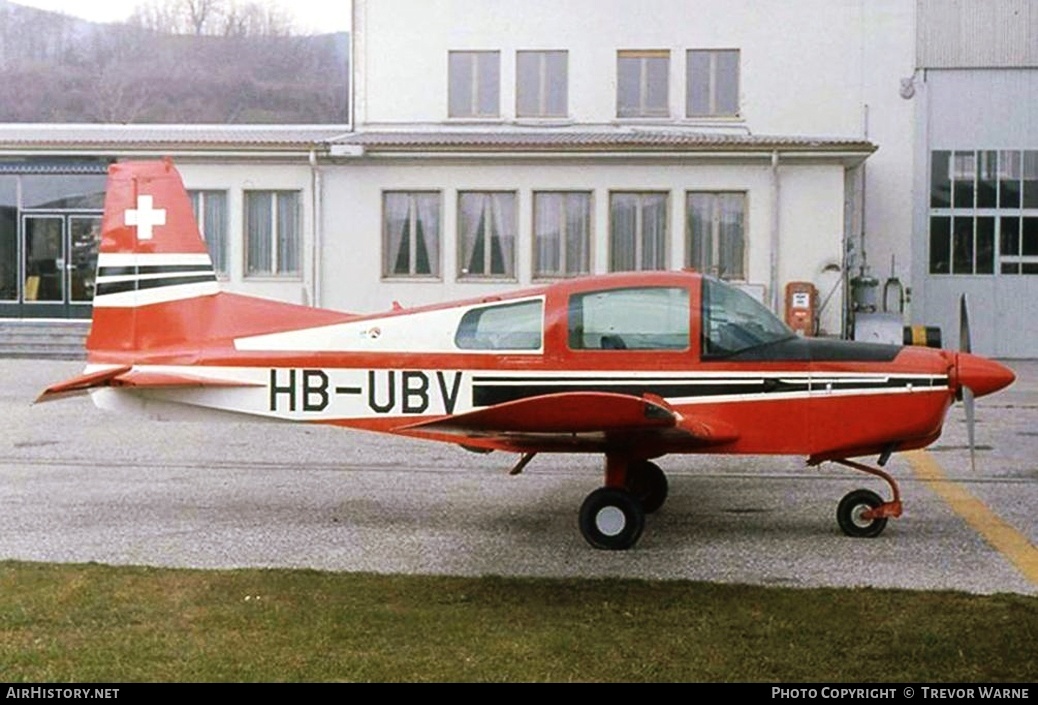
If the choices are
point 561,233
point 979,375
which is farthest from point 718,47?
point 979,375

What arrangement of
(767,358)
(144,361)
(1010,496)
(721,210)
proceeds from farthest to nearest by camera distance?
(721,210) → (1010,496) → (144,361) → (767,358)

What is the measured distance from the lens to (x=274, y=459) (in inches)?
535

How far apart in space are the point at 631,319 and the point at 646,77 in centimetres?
2085

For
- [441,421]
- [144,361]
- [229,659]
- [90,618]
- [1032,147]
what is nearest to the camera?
[229,659]

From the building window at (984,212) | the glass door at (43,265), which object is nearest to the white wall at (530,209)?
the building window at (984,212)

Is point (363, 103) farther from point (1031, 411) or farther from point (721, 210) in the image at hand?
point (1031, 411)

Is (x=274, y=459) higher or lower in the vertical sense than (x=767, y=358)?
lower

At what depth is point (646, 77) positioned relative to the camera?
29.7m

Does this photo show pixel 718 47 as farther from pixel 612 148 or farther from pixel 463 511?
pixel 463 511

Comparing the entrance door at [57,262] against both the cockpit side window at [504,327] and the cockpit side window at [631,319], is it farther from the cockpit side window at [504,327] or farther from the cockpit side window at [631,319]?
the cockpit side window at [631,319]

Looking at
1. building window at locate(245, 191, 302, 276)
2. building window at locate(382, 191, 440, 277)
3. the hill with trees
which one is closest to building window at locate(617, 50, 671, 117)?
building window at locate(382, 191, 440, 277)

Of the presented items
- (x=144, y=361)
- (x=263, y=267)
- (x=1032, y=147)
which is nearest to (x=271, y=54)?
(x=263, y=267)

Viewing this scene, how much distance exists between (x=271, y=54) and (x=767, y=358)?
47076 mm

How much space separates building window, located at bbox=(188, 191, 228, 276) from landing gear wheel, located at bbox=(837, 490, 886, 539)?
19.3m
